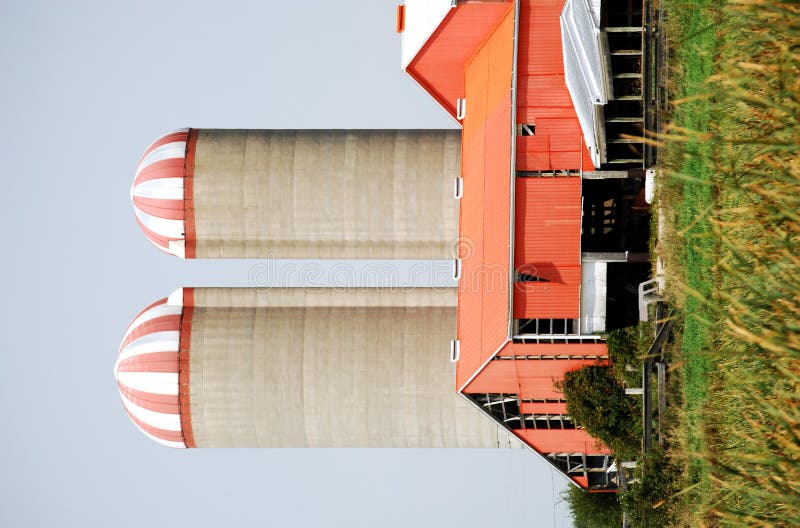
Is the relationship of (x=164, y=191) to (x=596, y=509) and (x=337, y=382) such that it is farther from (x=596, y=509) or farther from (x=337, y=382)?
(x=596, y=509)

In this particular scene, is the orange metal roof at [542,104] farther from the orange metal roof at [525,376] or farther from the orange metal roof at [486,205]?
the orange metal roof at [525,376]

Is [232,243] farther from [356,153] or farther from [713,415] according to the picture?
[713,415]

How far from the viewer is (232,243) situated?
42.0m

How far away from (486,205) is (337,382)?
11.2 m

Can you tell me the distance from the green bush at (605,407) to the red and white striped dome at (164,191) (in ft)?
58.3

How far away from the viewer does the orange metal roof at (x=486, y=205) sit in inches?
1245

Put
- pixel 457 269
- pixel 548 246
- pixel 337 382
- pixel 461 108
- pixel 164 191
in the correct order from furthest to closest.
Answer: pixel 164 191 < pixel 337 382 < pixel 461 108 < pixel 457 269 < pixel 548 246

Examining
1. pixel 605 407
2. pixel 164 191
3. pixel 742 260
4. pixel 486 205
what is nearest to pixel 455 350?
pixel 486 205

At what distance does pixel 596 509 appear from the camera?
4366 cm

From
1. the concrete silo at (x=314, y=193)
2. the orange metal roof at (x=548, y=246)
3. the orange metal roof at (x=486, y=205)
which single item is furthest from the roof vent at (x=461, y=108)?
the concrete silo at (x=314, y=193)

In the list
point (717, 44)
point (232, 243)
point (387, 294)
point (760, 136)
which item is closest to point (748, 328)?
point (760, 136)

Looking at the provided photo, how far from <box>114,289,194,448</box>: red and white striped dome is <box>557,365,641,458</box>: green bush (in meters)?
16.2

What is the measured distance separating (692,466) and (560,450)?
464 inches

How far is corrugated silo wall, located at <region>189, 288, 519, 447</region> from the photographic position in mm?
40031
